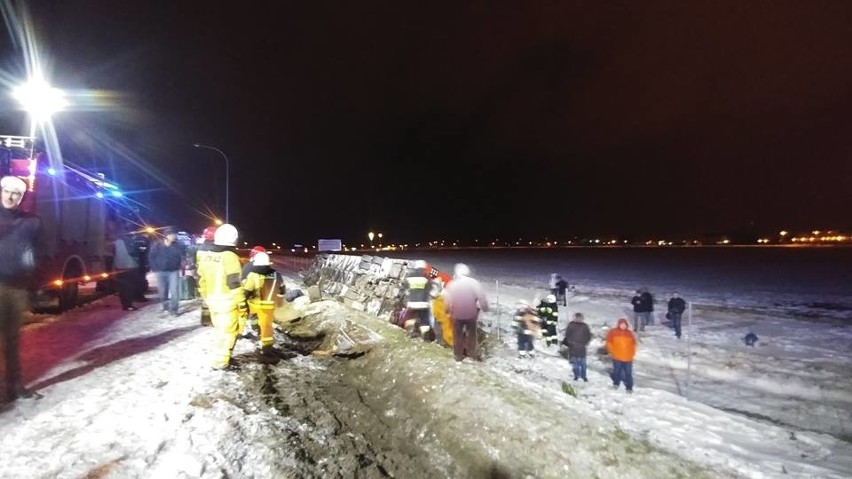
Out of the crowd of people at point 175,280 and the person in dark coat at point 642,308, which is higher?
the crowd of people at point 175,280

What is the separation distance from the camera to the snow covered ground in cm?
483

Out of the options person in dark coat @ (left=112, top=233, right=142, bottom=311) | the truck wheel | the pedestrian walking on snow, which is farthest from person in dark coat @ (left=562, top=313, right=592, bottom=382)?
the truck wheel

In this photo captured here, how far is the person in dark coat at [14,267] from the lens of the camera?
5477mm

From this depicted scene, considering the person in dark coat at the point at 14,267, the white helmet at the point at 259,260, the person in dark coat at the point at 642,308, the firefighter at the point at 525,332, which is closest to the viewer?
the person in dark coat at the point at 14,267

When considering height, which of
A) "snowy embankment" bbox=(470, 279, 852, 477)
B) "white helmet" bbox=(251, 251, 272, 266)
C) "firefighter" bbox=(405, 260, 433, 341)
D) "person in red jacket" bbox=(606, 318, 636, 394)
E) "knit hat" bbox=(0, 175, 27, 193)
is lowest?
"snowy embankment" bbox=(470, 279, 852, 477)

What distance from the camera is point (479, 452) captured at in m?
5.66

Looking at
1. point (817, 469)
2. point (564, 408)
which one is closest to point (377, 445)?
point (564, 408)

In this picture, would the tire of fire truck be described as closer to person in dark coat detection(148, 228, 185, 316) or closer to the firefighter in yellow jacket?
person in dark coat detection(148, 228, 185, 316)

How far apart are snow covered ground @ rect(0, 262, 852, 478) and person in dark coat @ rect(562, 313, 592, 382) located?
349mm

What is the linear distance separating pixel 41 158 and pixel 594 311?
56.6 ft

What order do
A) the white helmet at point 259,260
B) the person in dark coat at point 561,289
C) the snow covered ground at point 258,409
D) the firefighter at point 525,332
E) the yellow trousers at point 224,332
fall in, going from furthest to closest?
the person in dark coat at point 561,289 < the firefighter at point 525,332 < the white helmet at point 259,260 < the yellow trousers at point 224,332 < the snow covered ground at point 258,409

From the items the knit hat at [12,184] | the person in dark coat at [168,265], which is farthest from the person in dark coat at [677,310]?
the knit hat at [12,184]

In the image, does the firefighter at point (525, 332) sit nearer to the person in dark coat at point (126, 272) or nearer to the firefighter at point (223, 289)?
the firefighter at point (223, 289)

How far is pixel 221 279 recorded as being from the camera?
701cm
